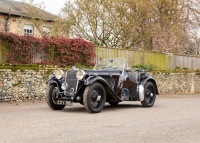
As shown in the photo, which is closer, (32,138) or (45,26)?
(32,138)

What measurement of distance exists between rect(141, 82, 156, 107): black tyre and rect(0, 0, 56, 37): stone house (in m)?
23.9

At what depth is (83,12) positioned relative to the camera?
29.6 meters

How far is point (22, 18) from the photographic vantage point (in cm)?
4009

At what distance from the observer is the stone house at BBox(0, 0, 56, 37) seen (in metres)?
37.5

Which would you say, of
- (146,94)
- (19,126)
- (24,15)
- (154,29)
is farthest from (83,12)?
(19,126)

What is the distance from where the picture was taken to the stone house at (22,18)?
37.5 metres

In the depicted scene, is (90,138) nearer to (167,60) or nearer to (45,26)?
(167,60)

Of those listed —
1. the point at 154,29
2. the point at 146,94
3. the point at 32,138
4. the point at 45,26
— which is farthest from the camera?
the point at 45,26

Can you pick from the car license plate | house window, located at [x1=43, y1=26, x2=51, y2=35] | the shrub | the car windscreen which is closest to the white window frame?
house window, located at [x1=43, y1=26, x2=51, y2=35]

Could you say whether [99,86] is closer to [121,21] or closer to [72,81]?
[72,81]

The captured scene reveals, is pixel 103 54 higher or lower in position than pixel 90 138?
higher

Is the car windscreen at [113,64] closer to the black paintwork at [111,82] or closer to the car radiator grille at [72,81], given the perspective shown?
the black paintwork at [111,82]

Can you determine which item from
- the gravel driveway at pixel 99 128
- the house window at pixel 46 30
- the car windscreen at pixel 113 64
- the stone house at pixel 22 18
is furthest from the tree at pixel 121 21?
the gravel driveway at pixel 99 128

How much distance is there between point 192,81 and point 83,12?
31.7 ft
